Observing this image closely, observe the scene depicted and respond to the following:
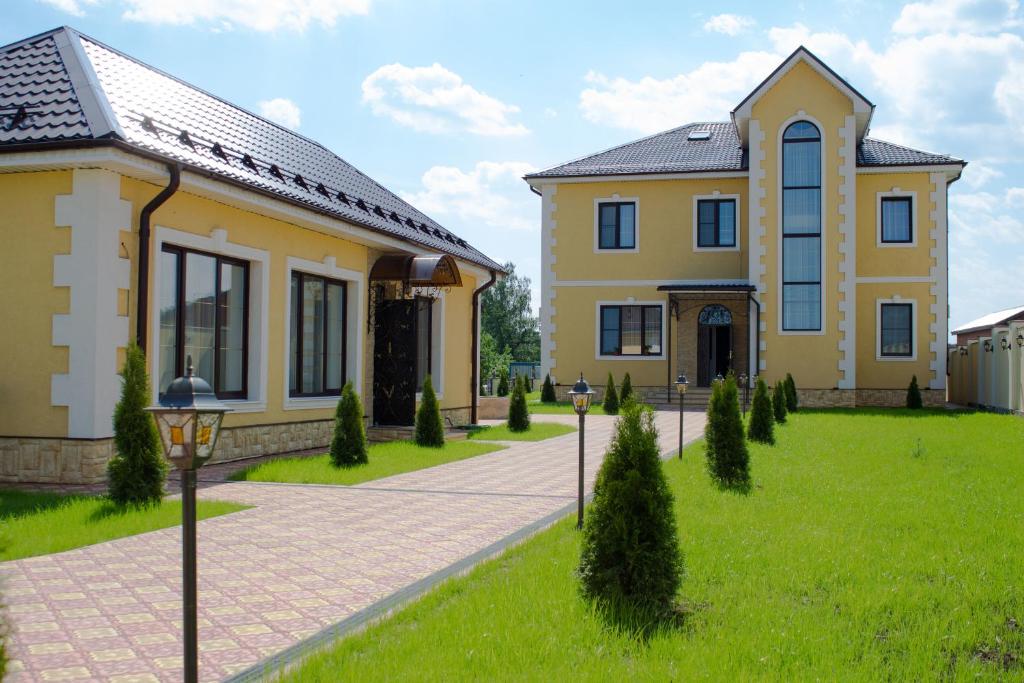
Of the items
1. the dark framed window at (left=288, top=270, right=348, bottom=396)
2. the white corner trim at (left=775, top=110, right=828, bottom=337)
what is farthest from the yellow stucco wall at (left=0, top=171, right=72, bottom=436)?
the white corner trim at (left=775, top=110, right=828, bottom=337)

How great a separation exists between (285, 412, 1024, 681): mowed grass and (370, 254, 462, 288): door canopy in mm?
7286

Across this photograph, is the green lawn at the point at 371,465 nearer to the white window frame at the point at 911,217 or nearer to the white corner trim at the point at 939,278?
the white window frame at the point at 911,217

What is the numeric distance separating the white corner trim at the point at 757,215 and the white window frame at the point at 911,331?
3.83 meters

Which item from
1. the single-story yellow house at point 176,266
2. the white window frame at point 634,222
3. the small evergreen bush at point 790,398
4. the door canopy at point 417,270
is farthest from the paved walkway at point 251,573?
Result: the white window frame at point 634,222

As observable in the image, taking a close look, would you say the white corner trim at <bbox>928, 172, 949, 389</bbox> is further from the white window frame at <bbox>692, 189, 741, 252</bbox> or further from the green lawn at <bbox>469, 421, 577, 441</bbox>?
the green lawn at <bbox>469, 421, 577, 441</bbox>

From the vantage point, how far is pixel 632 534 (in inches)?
202

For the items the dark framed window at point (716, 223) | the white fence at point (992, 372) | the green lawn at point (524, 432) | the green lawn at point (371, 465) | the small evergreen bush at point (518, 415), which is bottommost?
the green lawn at point (524, 432)

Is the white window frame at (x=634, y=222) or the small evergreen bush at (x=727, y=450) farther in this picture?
the white window frame at (x=634, y=222)

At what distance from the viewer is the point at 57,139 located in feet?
30.0

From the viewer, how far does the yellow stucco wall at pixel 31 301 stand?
9.58m

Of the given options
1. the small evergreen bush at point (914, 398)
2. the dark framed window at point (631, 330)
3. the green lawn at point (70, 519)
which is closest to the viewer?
the green lawn at point (70, 519)

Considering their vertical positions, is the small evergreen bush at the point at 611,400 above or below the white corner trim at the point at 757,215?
below

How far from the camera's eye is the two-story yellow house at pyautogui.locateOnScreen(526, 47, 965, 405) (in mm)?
26000

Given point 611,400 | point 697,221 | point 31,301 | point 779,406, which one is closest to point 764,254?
point 697,221
